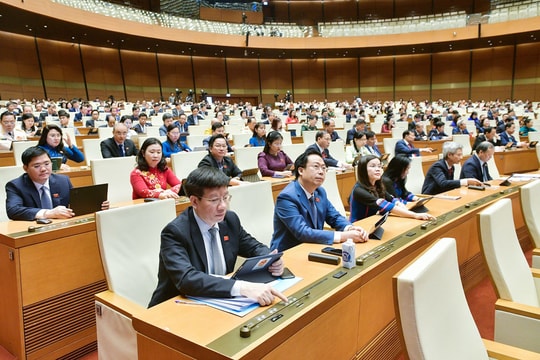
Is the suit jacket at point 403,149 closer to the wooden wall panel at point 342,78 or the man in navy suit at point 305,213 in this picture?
the man in navy suit at point 305,213

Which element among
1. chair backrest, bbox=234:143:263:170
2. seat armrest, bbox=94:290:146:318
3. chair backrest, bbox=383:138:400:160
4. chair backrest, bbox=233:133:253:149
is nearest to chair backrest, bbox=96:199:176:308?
seat armrest, bbox=94:290:146:318

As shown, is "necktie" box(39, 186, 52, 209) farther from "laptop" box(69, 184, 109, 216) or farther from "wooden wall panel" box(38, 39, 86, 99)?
"wooden wall panel" box(38, 39, 86, 99)

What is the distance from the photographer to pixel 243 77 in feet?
71.1

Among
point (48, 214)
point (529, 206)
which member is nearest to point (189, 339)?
point (48, 214)

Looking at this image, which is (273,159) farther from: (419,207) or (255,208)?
(419,207)

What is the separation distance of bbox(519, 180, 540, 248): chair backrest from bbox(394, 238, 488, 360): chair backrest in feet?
4.35

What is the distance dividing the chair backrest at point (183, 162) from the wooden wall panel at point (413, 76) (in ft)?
65.8

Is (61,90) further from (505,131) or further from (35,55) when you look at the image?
(505,131)

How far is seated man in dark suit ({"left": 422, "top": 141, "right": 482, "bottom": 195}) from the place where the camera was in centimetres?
371

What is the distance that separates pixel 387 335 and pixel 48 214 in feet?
7.01

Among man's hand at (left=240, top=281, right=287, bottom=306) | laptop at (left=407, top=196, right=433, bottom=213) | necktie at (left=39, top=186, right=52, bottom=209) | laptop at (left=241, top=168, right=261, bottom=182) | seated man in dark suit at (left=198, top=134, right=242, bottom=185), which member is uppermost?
seated man in dark suit at (left=198, top=134, right=242, bottom=185)

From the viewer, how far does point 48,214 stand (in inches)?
94.1

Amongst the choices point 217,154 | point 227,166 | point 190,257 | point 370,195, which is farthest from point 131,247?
point 227,166

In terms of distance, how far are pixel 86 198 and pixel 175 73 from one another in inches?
738
